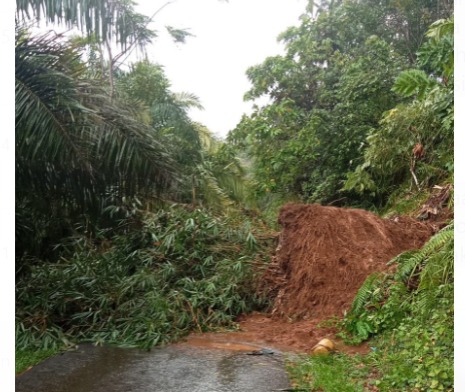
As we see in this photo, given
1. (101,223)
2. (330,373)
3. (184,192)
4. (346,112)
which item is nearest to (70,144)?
(101,223)

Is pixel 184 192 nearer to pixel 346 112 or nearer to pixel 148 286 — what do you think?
pixel 148 286

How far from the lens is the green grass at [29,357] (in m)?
A: 4.86

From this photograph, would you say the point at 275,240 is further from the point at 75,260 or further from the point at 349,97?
the point at 349,97

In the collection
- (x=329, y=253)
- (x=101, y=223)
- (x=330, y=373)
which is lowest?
(x=330, y=373)

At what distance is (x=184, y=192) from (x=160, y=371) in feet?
12.2

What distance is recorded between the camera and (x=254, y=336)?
5.81 meters

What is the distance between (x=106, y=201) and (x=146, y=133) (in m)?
1.08

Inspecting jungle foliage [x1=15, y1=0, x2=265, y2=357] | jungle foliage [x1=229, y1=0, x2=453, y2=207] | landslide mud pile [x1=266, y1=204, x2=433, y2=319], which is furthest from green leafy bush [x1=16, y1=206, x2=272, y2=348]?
jungle foliage [x1=229, y1=0, x2=453, y2=207]

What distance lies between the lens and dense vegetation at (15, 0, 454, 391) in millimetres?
4859

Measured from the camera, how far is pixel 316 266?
6.73 meters

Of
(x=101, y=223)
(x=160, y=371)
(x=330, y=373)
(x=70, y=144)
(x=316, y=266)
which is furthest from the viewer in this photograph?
(x=101, y=223)

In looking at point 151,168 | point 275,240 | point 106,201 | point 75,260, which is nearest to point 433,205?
point 275,240

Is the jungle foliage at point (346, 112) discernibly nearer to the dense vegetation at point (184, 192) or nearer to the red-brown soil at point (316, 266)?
the dense vegetation at point (184, 192)

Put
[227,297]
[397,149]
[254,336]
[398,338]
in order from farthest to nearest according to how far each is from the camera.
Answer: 1. [397,149]
2. [227,297]
3. [254,336]
4. [398,338]
